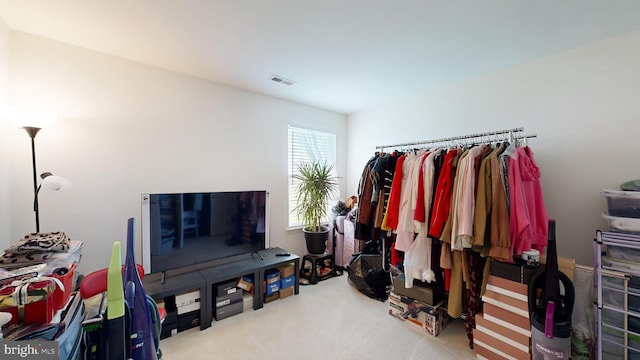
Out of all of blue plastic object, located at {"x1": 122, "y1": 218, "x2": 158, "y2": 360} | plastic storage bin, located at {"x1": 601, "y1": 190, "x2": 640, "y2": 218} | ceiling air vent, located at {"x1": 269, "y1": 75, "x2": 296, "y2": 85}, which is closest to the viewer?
blue plastic object, located at {"x1": 122, "y1": 218, "x2": 158, "y2": 360}

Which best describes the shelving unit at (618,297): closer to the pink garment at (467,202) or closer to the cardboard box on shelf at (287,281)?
the pink garment at (467,202)

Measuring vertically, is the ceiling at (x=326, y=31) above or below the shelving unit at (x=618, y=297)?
above

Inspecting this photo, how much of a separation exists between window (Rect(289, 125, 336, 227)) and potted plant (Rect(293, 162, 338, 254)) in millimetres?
168

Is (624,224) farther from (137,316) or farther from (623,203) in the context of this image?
(137,316)

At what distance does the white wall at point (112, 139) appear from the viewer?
1.93 meters

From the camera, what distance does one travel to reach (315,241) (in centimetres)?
324

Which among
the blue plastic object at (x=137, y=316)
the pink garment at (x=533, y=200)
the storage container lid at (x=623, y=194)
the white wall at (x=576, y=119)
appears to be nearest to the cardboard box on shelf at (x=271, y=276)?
the blue plastic object at (x=137, y=316)

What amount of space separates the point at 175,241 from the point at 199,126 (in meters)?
1.27

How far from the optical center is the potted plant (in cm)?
324

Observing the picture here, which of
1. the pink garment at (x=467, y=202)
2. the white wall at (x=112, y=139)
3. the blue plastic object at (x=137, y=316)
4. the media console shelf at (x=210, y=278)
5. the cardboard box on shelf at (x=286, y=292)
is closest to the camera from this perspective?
the blue plastic object at (x=137, y=316)

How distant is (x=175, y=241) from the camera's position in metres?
2.32

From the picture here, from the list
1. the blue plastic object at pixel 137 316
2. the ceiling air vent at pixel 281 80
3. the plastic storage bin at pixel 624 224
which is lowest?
the blue plastic object at pixel 137 316

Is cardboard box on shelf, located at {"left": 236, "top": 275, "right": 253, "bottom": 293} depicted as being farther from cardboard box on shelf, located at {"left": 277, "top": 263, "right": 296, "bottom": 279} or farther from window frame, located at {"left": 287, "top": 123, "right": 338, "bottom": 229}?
window frame, located at {"left": 287, "top": 123, "right": 338, "bottom": 229}

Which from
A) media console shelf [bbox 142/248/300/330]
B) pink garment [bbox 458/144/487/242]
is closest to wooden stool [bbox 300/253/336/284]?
media console shelf [bbox 142/248/300/330]
